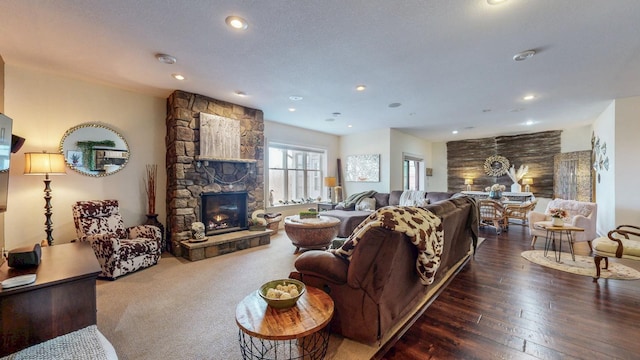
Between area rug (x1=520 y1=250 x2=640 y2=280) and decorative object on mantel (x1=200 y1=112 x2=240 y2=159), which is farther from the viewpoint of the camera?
decorative object on mantel (x1=200 y1=112 x2=240 y2=159)

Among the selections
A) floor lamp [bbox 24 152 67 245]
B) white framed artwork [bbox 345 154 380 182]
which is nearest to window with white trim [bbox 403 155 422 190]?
white framed artwork [bbox 345 154 380 182]

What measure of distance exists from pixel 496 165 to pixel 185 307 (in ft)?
30.8

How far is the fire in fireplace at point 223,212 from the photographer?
452cm

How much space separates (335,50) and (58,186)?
411 centimetres

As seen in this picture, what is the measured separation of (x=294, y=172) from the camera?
22.7 ft

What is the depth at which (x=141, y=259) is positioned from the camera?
3475 millimetres

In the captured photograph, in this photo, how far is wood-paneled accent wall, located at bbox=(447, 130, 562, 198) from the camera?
7.59 meters

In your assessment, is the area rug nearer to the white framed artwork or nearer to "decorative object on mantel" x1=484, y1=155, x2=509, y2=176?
the white framed artwork

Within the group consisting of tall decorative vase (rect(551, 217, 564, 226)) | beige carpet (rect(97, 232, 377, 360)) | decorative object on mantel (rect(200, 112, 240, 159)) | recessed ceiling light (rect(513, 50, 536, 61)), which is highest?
recessed ceiling light (rect(513, 50, 536, 61))

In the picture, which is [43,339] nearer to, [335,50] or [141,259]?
[141,259]

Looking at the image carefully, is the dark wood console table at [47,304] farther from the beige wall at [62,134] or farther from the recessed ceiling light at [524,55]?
the recessed ceiling light at [524,55]

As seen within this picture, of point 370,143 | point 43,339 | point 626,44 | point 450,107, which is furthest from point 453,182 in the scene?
point 43,339

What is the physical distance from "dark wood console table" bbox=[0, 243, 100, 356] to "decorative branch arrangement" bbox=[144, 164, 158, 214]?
7.30 ft

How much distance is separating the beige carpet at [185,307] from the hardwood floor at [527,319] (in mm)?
676
